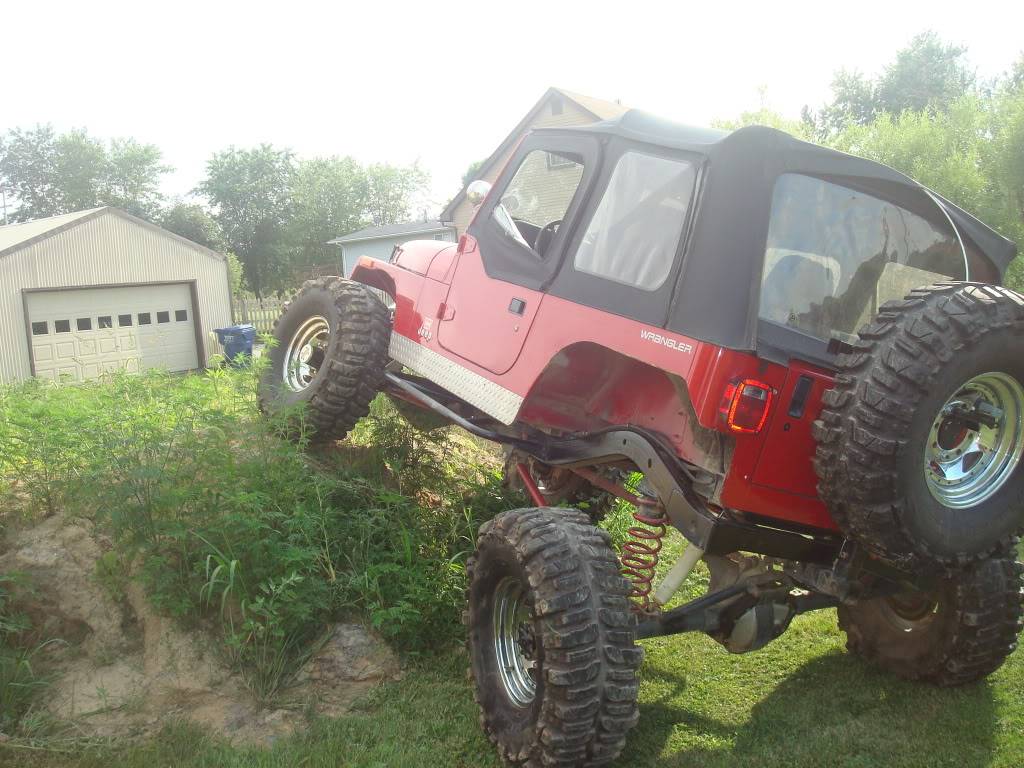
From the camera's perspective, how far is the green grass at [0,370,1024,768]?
388 cm

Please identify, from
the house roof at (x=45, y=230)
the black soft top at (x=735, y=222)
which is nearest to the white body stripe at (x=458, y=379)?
the black soft top at (x=735, y=222)

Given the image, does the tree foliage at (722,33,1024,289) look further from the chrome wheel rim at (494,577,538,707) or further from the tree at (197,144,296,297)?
the tree at (197,144,296,297)

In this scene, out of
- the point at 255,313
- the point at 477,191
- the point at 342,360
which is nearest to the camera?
the point at 477,191

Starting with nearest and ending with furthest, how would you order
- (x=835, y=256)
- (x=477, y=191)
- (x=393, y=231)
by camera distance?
1. (x=835, y=256)
2. (x=477, y=191)
3. (x=393, y=231)

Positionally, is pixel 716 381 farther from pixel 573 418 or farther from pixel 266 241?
pixel 266 241

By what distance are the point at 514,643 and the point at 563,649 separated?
72cm

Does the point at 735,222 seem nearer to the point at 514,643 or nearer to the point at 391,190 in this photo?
the point at 514,643

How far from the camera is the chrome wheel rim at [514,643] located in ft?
12.9

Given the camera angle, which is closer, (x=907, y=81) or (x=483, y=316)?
(x=483, y=316)

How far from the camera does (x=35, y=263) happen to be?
1888cm

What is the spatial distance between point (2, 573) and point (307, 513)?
1.58 m

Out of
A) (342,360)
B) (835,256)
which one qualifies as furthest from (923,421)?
(342,360)

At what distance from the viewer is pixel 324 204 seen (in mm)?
61625

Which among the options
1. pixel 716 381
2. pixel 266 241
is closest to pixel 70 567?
pixel 716 381
